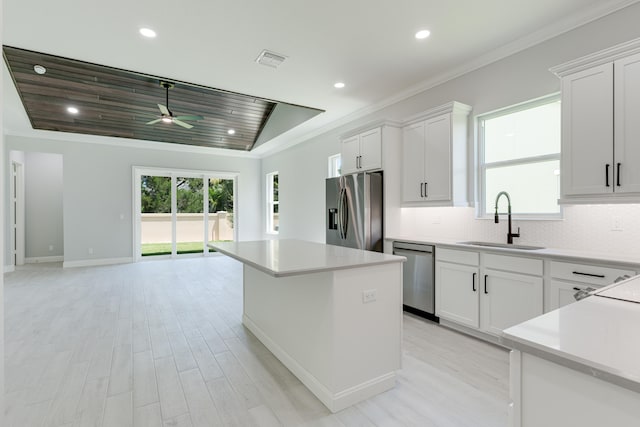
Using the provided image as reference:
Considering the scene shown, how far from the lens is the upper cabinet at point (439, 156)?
3545mm

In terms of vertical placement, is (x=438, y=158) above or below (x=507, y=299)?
above

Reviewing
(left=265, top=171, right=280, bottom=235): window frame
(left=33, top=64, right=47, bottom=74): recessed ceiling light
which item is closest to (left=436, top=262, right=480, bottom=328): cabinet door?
(left=33, top=64, right=47, bottom=74): recessed ceiling light

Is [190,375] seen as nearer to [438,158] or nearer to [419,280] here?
[419,280]

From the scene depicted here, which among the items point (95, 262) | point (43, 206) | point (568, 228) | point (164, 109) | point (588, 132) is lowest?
point (95, 262)

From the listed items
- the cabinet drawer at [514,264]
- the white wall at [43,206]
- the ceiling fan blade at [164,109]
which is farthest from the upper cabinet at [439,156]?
the white wall at [43,206]

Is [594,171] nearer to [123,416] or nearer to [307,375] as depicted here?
[307,375]

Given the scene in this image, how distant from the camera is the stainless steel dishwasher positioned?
3.48 metres

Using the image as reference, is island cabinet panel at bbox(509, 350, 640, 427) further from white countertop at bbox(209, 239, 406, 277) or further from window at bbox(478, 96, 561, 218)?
window at bbox(478, 96, 561, 218)

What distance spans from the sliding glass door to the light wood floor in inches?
138

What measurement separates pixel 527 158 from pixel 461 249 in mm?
1160

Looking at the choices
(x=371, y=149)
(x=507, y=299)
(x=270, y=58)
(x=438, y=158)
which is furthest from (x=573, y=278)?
(x=270, y=58)

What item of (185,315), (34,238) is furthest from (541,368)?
(34,238)

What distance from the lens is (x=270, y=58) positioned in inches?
141

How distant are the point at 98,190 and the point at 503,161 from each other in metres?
7.81
